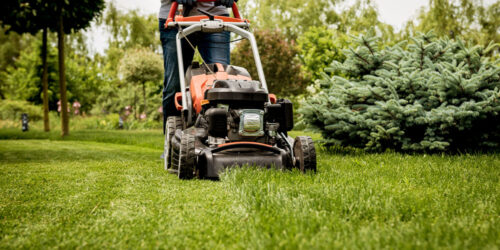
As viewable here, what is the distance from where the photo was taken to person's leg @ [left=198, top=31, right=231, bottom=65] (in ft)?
12.6

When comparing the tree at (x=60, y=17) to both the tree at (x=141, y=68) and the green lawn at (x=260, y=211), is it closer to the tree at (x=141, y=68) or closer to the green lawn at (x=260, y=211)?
the tree at (x=141, y=68)

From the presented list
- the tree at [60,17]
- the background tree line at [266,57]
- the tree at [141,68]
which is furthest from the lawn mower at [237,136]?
the tree at [141,68]

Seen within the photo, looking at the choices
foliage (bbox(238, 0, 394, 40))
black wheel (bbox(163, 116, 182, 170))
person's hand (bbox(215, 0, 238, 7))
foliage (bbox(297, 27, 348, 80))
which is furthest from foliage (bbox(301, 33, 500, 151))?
foliage (bbox(238, 0, 394, 40))

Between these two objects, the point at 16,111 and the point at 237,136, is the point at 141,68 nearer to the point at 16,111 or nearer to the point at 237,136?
the point at 16,111

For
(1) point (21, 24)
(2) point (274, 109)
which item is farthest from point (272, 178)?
(1) point (21, 24)

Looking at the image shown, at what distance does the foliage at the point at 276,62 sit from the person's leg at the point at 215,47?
11.4m

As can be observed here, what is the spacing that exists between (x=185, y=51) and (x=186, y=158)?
1.63 metres

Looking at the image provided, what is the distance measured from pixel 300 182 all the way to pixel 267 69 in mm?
13244

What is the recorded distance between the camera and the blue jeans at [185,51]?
152 inches

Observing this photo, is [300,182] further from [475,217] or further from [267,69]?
[267,69]

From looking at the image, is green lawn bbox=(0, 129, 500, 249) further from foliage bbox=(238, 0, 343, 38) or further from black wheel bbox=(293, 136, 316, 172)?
foliage bbox=(238, 0, 343, 38)

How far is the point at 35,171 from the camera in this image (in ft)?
11.3

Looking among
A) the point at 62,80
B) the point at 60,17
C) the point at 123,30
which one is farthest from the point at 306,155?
the point at 123,30

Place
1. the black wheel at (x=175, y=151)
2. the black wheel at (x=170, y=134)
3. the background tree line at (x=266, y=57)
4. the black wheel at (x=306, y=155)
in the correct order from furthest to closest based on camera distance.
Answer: the background tree line at (x=266, y=57)
the black wheel at (x=170, y=134)
the black wheel at (x=175, y=151)
the black wheel at (x=306, y=155)
